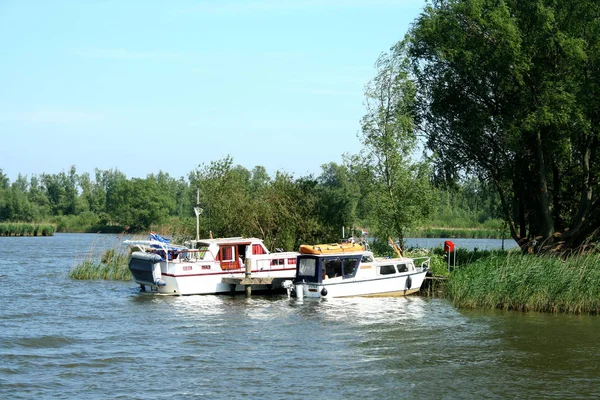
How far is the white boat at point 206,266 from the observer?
34625mm

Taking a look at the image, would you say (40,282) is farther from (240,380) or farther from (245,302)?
(240,380)

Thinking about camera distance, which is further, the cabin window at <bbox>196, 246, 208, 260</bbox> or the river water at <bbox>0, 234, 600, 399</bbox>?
the cabin window at <bbox>196, 246, 208, 260</bbox>

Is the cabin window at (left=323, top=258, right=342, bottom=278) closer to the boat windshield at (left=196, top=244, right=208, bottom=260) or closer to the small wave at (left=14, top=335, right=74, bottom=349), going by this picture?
the boat windshield at (left=196, top=244, right=208, bottom=260)

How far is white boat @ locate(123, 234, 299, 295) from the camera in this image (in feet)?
114

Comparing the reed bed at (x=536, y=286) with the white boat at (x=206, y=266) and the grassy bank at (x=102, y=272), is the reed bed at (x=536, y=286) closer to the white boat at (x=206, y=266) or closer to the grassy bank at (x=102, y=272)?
the white boat at (x=206, y=266)

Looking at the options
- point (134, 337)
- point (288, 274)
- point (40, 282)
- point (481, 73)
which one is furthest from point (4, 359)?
point (481, 73)

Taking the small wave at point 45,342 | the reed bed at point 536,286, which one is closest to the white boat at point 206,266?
the reed bed at point 536,286

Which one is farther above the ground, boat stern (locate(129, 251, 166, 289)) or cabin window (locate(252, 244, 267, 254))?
cabin window (locate(252, 244, 267, 254))

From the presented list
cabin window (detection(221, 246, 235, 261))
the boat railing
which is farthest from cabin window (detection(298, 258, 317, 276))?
the boat railing

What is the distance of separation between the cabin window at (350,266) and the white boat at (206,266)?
3865 millimetres

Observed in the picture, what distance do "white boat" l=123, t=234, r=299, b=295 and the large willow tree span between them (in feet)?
34.5

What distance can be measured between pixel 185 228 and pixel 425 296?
2004cm

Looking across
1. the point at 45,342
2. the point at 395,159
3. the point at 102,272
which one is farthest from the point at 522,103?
the point at 102,272

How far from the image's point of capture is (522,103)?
33.5 metres
